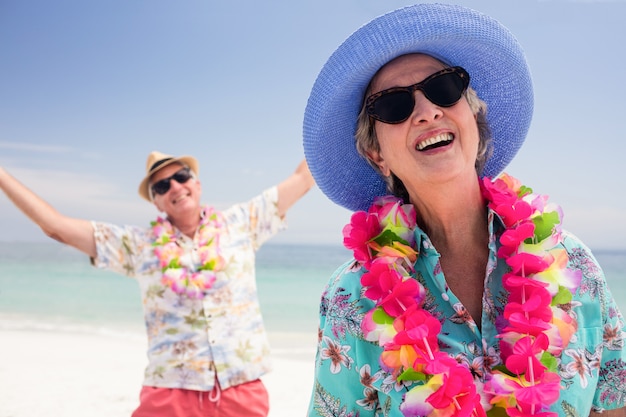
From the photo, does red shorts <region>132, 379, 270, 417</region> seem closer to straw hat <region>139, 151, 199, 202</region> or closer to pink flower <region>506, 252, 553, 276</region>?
straw hat <region>139, 151, 199, 202</region>

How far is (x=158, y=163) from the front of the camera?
444 cm

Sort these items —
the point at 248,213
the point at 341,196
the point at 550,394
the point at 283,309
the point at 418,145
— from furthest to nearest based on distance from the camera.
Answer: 1. the point at 283,309
2. the point at 248,213
3. the point at 341,196
4. the point at 418,145
5. the point at 550,394

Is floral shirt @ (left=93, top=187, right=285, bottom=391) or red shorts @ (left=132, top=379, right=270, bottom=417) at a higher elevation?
floral shirt @ (left=93, top=187, right=285, bottom=391)

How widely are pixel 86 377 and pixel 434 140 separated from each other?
7862 mm

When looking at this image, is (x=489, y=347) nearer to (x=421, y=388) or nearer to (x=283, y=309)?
(x=421, y=388)

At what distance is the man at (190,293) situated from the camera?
3.74m

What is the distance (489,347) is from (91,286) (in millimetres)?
22496

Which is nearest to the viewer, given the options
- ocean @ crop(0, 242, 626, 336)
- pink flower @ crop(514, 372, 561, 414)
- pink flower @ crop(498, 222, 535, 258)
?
pink flower @ crop(514, 372, 561, 414)

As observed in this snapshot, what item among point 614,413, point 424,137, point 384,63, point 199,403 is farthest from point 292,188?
point 614,413

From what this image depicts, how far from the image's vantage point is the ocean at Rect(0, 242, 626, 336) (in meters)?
15.0

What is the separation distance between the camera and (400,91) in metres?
1.72

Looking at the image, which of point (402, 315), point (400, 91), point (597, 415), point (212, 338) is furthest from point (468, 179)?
point (212, 338)


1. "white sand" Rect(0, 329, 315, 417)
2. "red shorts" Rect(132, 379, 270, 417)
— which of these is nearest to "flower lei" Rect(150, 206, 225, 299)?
"red shorts" Rect(132, 379, 270, 417)

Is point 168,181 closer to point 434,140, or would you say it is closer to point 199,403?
point 199,403
